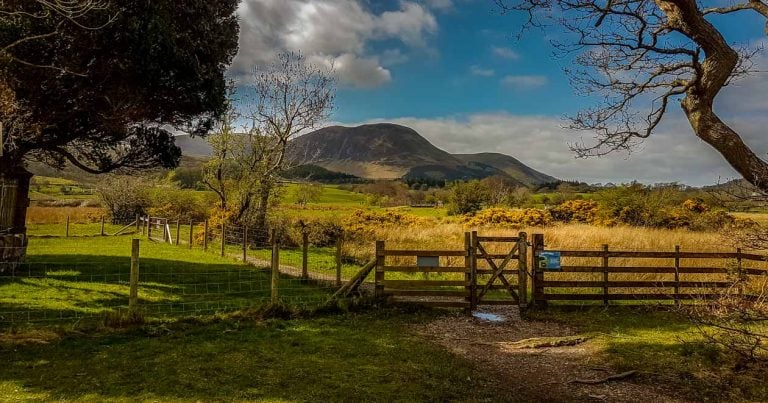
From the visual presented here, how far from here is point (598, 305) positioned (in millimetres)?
12812

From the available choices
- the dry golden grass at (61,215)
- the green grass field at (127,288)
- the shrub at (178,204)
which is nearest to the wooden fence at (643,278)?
the green grass field at (127,288)

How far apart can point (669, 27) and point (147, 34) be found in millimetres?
12548

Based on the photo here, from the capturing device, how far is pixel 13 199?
16672 millimetres

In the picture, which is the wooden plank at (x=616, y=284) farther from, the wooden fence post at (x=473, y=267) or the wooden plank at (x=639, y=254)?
the wooden fence post at (x=473, y=267)

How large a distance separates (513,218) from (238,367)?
2698 centimetres

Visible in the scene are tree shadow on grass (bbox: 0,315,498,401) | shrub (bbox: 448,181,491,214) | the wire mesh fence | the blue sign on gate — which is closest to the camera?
tree shadow on grass (bbox: 0,315,498,401)

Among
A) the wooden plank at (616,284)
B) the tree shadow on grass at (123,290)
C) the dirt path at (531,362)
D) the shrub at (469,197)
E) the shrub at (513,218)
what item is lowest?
the dirt path at (531,362)

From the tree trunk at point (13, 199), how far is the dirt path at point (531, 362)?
15.3 m

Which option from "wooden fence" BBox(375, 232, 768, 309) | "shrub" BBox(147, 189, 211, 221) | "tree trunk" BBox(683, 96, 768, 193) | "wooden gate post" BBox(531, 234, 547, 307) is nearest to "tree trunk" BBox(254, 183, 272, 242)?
"wooden fence" BBox(375, 232, 768, 309)

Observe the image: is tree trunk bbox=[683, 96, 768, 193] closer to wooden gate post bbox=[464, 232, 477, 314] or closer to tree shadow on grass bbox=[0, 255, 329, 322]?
wooden gate post bbox=[464, 232, 477, 314]

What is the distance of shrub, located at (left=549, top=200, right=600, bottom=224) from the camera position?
104 feet

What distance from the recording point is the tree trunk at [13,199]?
16.1 m

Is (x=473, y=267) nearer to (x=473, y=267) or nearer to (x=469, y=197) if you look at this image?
(x=473, y=267)

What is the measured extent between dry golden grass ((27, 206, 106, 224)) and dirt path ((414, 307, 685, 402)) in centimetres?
4070
